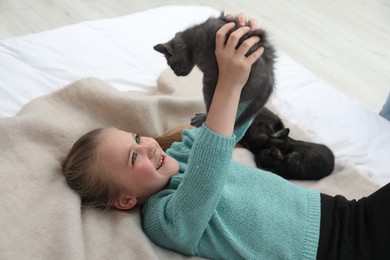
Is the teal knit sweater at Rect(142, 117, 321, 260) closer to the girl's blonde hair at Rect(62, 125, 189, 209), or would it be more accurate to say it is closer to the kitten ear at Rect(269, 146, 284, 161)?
the girl's blonde hair at Rect(62, 125, 189, 209)

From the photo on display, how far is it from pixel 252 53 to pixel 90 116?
739 mm

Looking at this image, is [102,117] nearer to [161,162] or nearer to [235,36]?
[161,162]

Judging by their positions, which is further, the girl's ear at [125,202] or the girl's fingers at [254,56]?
the girl's ear at [125,202]

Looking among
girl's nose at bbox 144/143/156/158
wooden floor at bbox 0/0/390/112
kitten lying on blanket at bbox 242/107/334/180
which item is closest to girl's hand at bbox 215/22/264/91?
girl's nose at bbox 144/143/156/158

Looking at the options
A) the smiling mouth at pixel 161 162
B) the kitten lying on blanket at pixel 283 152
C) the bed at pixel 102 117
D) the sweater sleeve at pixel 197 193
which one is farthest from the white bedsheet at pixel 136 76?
the sweater sleeve at pixel 197 193

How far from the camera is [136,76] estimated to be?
6.01 ft

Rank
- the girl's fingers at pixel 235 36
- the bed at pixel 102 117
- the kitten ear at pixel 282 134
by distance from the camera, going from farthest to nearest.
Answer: the kitten ear at pixel 282 134 → the bed at pixel 102 117 → the girl's fingers at pixel 235 36

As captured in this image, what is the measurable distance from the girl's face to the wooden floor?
5.92ft

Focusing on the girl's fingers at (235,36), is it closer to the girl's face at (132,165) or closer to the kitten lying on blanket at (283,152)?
the girl's face at (132,165)

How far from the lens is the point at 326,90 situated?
199cm

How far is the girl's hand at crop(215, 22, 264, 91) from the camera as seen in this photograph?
3.16ft

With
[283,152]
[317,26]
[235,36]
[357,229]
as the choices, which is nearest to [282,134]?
[283,152]

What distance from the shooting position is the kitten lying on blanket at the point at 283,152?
1.60 meters

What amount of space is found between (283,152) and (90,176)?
89cm
